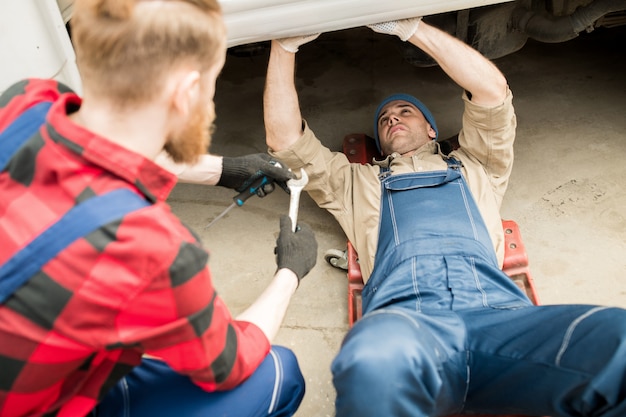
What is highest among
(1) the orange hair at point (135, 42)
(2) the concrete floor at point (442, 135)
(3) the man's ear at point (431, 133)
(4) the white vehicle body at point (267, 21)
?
(1) the orange hair at point (135, 42)

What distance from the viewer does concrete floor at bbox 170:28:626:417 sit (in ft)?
7.32

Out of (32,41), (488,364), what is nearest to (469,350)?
→ (488,364)

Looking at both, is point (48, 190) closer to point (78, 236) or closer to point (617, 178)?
point (78, 236)

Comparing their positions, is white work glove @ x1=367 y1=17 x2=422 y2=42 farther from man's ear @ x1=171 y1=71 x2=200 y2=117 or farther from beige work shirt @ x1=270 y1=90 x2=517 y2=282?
man's ear @ x1=171 y1=71 x2=200 y2=117

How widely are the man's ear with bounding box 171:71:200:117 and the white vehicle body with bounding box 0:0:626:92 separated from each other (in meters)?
0.89

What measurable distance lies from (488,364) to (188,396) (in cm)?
74

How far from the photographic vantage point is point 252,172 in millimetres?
1937

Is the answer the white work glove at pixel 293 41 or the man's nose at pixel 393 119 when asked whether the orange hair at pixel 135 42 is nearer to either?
the white work glove at pixel 293 41

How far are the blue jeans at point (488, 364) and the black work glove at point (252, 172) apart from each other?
2.12 feet

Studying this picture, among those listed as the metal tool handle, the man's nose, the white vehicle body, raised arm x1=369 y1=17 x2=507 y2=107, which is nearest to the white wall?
the white vehicle body

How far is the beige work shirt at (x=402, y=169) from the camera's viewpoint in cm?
222

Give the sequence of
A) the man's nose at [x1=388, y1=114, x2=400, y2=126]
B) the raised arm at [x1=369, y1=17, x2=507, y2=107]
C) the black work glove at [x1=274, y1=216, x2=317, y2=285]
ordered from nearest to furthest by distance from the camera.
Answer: the black work glove at [x1=274, y1=216, x2=317, y2=285]
the raised arm at [x1=369, y1=17, x2=507, y2=107]
the man's nose at [x1=388, y1=114, x2=400, y2=126]

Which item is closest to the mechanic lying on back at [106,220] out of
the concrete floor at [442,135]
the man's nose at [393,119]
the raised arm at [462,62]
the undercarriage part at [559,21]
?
the concrete floor at [442,135]

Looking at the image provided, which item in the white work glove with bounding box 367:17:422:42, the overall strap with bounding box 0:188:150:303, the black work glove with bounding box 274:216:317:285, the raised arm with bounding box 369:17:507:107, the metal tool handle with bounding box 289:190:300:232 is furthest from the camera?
the raised arm with bounding box 369:17:507:107
